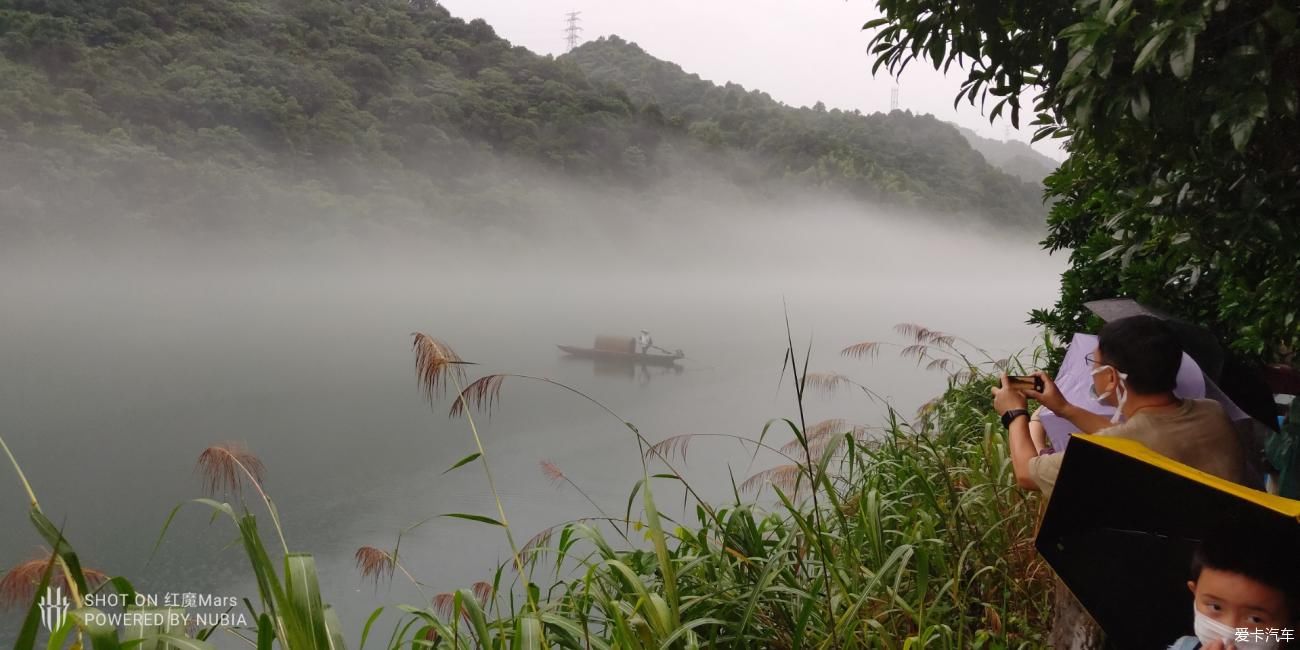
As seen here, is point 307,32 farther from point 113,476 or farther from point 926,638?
point 926,638

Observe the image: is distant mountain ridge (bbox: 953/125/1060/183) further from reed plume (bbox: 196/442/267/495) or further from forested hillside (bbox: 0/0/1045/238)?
reed plume (bbox: 196/442/267/495)

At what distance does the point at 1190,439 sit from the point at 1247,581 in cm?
52

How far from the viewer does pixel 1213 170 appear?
1.44 metres

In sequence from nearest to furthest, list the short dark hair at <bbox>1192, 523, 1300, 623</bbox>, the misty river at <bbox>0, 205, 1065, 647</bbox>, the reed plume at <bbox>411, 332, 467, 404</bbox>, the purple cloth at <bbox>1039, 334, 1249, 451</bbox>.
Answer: the short dark hair at <bbox>1192, 523, 1300, 623</bbox>, the reed plume at <bbox>411, 332, 467, 404</bbox>, the purple cloth at <bbox>1039, 334, 1249, 451</bbox>, the misty river at <bbox>0, 205, 1065, 647</bbox>

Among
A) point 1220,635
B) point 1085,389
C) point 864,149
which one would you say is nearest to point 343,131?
point 864,149

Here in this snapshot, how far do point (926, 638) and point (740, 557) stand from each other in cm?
43

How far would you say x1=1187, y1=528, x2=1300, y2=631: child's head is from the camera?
0.82 m

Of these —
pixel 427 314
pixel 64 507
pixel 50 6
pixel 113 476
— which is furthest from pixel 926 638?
pixel 50 6

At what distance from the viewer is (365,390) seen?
811cm

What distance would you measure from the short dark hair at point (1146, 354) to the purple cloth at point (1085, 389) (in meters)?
0.12

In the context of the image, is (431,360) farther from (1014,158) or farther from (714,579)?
(1014,158)

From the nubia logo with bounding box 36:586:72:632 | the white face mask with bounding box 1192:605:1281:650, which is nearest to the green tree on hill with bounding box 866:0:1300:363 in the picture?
the white face mask with bounding box 1192:605:1281:650

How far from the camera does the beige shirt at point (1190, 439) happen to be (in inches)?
50.5

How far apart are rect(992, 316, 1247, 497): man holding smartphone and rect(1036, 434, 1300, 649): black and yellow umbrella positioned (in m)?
0.12
